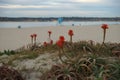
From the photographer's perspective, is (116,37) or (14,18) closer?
(116,37)

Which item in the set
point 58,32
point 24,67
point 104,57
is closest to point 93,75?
point 104,57

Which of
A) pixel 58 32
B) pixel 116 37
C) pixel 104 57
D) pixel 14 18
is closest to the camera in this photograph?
pixel 104 57

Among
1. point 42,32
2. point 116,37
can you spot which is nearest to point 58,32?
point 42,32

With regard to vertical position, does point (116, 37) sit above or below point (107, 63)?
below

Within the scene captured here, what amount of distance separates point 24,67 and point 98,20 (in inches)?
642

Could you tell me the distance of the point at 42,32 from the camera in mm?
17891

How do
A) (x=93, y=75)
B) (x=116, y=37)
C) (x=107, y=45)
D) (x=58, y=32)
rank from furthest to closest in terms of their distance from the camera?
(x=58, y=32) → (x=116, y=37) → (x=107, y=45) → (x=93, y=75)

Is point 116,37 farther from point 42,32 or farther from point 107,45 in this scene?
point 107,45

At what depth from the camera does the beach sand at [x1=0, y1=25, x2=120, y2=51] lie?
15125 millimetres

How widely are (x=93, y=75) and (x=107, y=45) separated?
151cm

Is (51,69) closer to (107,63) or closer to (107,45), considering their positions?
(107,63)

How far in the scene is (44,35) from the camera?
16906mm

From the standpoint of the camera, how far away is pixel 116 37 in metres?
15.5

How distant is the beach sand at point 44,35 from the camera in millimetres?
15125
